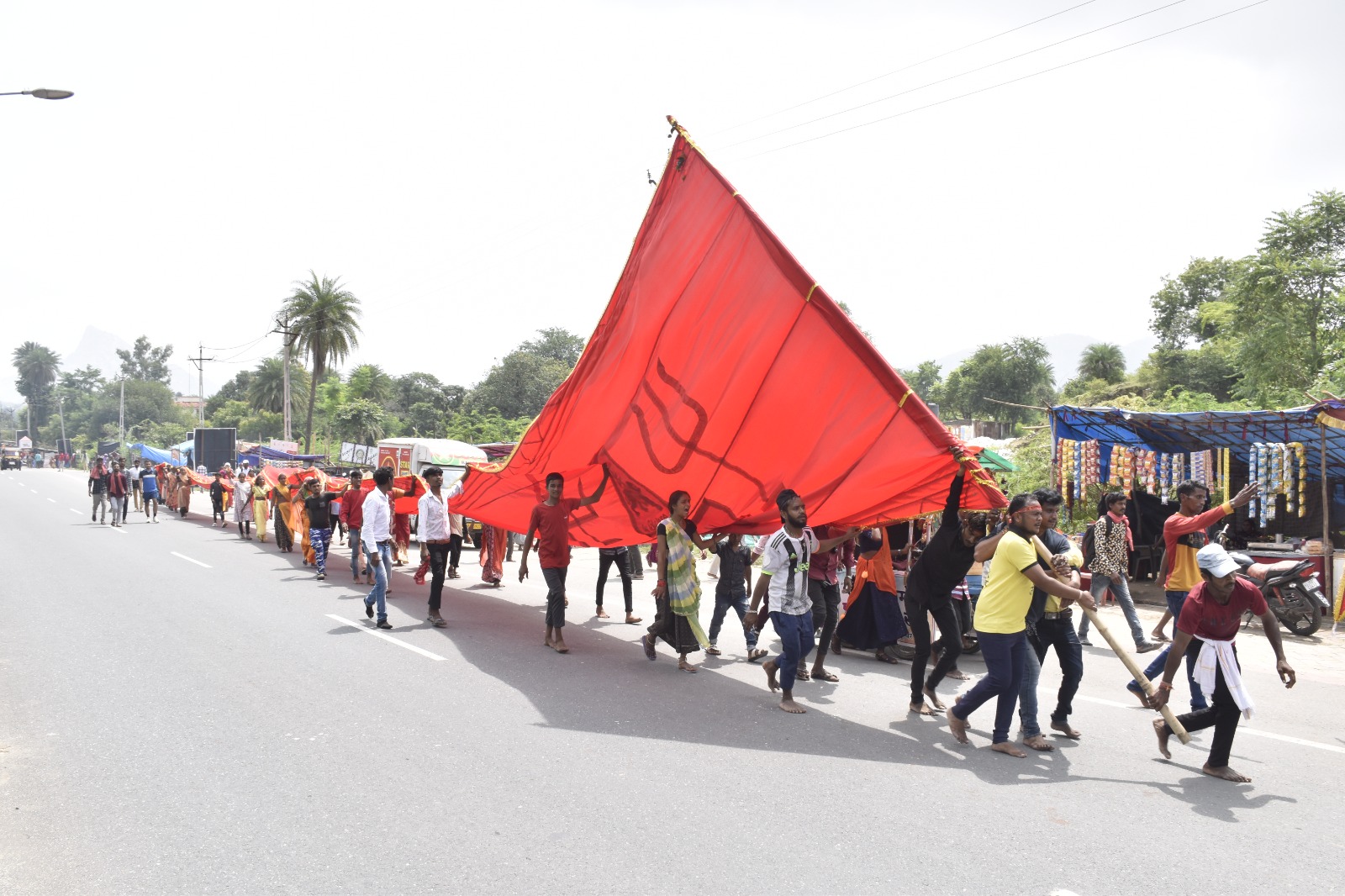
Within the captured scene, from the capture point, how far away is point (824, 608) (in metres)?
7.36

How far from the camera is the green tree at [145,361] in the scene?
4810 inches

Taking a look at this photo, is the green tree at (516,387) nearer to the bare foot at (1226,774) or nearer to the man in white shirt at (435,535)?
the man in white shirt at (435,535)

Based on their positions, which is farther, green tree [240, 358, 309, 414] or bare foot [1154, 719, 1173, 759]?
green tree [240, 358, 309, 414]

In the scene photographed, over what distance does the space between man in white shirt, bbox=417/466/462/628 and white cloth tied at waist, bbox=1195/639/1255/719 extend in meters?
7.19

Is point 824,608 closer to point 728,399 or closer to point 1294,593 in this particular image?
point 728,399

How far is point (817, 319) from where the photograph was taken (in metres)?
6.60

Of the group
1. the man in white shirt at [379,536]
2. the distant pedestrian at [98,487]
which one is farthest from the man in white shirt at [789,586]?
the distant pedestrian at [98,487]

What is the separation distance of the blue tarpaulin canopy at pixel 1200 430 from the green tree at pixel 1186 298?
4734cm

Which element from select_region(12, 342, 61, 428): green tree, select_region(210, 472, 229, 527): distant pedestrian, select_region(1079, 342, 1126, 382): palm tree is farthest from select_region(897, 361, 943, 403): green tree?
select_region(12, 342, 61, 428): green tree

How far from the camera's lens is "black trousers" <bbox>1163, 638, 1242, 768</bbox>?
16.3 ft

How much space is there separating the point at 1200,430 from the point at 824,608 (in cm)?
850

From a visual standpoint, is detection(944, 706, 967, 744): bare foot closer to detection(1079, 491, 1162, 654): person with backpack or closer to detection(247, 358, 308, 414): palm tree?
detection(1079, 491, 1162, 654): person with backpack

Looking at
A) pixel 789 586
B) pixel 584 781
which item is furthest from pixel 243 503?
pixel 584 781

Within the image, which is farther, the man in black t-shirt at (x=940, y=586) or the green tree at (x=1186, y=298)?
the green tree at (x=1186, y=298)
